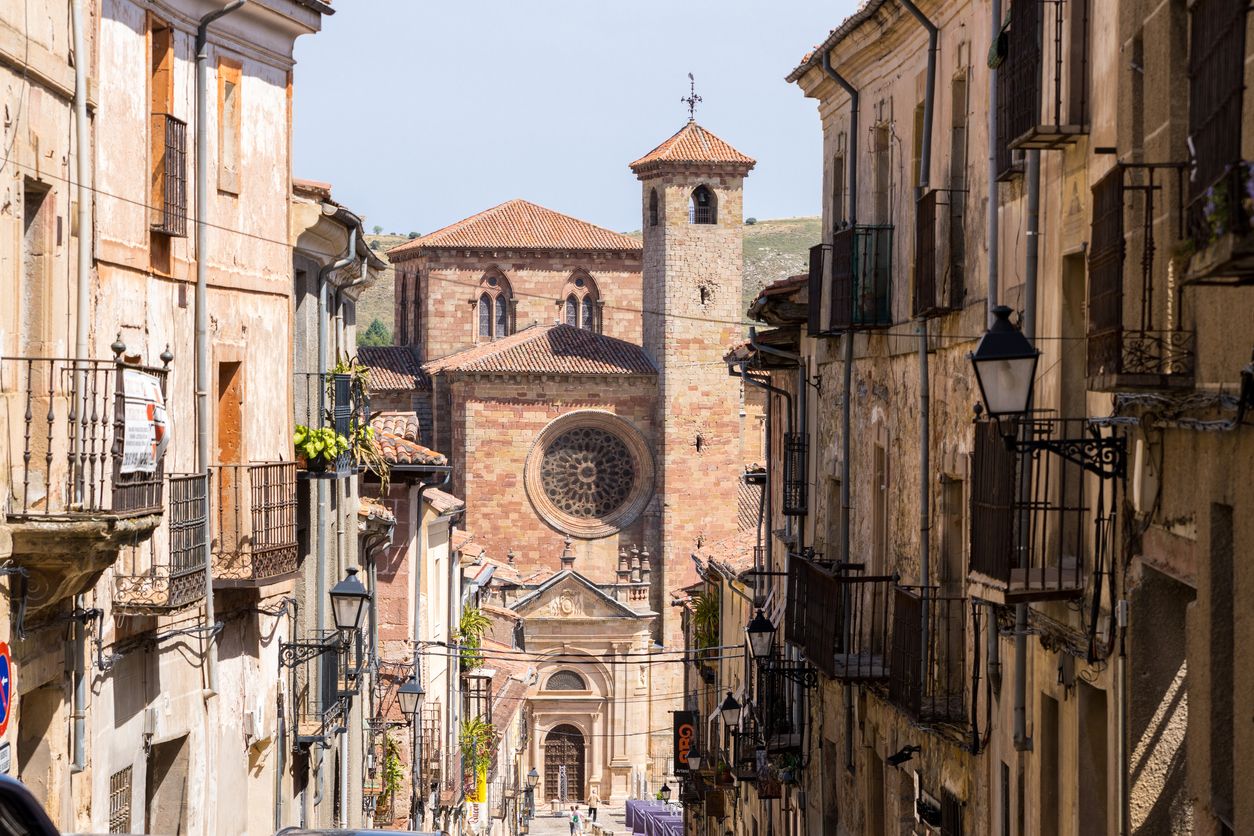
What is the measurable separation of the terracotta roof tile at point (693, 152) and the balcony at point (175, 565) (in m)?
48.7

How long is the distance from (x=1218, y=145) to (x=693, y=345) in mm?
55789

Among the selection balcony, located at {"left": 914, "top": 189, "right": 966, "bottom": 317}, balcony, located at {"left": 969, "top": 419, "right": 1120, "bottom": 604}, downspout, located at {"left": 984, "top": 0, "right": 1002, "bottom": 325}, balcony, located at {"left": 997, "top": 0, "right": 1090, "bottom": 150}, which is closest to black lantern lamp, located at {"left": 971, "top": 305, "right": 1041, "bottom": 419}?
balcony, located at {"left": 969, "top": 419, "right": 1120, "bottom": 604}

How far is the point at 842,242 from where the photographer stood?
1744 cm

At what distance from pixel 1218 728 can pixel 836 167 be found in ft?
42.7

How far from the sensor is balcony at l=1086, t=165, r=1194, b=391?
845 centimetres

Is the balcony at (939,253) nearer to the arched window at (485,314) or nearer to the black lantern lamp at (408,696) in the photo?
the black lantern lamp at (408,696)

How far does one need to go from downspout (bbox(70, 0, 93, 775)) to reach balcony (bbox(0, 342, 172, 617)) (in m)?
0.33

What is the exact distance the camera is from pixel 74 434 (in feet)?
37.3

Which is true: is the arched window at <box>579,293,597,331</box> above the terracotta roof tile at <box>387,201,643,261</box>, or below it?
below

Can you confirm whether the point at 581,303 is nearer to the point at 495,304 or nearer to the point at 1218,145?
the point at 495,304

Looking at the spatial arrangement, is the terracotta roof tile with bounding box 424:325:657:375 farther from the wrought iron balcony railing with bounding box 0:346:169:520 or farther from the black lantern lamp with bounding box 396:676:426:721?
the wrought iron balcony railing with bounding box 0:346:169:520

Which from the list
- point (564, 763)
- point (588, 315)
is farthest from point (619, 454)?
point (564, 763)

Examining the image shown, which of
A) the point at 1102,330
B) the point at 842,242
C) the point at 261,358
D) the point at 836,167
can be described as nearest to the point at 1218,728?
the point at 1102,330

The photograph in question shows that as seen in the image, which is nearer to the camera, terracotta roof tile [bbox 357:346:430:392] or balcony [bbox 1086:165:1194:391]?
balcony [bbox 1086:165:1194:391]
